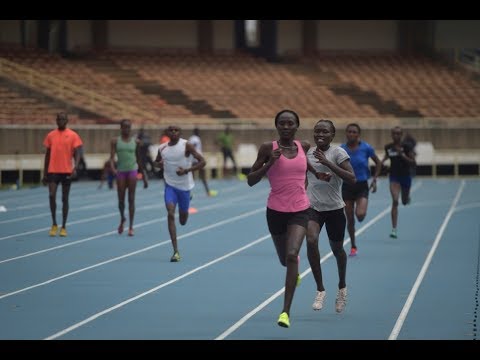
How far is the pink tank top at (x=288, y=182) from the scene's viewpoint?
1080cm

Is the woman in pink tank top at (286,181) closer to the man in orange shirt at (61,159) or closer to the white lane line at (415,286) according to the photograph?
the white lane line at (415,286)

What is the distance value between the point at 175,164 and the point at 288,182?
250 inches

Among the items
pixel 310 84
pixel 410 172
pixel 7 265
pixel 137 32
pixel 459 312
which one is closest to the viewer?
pixel 459 312

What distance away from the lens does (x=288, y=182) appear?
10828mm

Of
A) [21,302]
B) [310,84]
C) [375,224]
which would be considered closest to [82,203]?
[375,224]

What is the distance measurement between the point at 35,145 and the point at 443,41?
2336cm

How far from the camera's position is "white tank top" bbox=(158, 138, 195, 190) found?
1695 centimetres

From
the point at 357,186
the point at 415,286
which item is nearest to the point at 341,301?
the point at 415,286

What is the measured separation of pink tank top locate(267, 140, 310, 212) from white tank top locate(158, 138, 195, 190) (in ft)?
20.2

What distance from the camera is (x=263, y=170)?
417 inches

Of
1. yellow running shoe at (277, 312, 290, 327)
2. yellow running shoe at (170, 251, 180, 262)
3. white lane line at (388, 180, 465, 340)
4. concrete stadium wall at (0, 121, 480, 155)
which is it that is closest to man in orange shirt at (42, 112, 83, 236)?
yellow running shoe at (170, 251, 180, 262)

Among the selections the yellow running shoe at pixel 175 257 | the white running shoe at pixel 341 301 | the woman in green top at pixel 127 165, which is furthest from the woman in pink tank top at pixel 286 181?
the woman in green top at pixel 127 165

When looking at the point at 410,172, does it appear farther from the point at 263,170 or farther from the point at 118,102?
the point at 118,102

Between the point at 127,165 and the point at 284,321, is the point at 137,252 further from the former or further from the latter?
the point at 284,321
